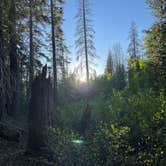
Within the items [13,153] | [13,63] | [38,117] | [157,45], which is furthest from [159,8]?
[13,153]

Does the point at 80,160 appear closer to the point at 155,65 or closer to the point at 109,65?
the point at 155,65

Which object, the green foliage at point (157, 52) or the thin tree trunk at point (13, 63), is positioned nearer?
the thin tree trunk at point (13, 63)

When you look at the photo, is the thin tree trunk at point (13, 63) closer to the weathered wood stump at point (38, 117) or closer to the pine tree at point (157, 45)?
the weathered wood stump at point (38, 117)

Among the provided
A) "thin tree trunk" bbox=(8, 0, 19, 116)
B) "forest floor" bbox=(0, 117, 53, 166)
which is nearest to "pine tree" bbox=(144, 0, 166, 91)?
"thin tree trunk" bbox=(8, 0, 19, 116)

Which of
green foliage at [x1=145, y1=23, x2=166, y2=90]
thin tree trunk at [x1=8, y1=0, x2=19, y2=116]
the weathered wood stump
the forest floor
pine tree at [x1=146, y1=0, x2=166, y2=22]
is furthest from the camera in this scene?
pine tree at [x1=146, y1=0, x2=166, y2=22]

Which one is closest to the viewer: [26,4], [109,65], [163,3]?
[26,4]

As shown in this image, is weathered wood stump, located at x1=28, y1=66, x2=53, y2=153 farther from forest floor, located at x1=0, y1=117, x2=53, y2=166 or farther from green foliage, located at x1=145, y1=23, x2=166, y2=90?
green foliage, located at x1=145, y1=23, x2=166, y2=90

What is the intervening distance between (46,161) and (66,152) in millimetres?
814

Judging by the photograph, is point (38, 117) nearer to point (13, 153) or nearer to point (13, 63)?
point (13, 153)

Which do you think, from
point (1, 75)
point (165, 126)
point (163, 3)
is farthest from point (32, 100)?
point (163, 3)

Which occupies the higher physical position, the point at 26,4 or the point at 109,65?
the point at 109,65

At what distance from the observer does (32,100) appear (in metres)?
9.09

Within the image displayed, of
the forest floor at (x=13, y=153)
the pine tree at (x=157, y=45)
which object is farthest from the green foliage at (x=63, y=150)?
the pine tree at (x=157, y=45)

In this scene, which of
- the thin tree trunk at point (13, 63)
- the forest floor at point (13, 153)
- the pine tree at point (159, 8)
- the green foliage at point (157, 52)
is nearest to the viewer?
the forest floor at point (13, 153)
